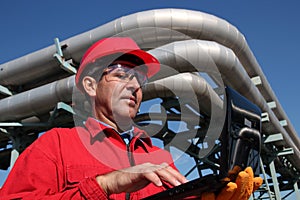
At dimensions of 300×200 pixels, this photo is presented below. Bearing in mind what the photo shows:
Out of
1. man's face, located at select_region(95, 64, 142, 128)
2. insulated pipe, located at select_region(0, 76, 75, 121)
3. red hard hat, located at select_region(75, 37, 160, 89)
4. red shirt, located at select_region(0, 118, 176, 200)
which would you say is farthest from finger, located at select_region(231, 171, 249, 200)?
insulated pipe, located at select_region(0, 76, 75, 121)

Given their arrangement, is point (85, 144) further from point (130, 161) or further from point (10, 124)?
point (10, 124)

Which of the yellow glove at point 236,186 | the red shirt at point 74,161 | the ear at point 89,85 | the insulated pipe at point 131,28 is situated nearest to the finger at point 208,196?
the yellow glove at point 236,186

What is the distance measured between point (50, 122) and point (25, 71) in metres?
1.04

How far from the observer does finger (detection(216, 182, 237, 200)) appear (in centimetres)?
83

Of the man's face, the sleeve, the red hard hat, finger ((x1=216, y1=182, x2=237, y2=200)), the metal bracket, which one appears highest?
the metal bracket

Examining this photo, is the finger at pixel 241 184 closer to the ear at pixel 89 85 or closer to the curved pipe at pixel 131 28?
the ear at pixel 89 85

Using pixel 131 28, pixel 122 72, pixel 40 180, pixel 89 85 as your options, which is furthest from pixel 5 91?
pixel 40 180

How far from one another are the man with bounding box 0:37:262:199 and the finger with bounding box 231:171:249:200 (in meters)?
0.13

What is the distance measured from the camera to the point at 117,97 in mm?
1287

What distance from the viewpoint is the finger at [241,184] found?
2.76 ft

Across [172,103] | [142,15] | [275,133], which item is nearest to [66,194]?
[142,15]

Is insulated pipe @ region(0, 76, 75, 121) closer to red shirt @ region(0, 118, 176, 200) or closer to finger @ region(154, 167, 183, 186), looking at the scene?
red shirt @ region(0, 118, 176, 200)

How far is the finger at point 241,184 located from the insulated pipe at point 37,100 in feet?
17.2

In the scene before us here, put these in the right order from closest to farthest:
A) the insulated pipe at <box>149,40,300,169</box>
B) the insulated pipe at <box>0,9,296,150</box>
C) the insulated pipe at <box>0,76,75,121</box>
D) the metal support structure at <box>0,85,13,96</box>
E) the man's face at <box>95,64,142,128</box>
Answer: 1. the man's face at <box>95,64,142,128</box>
2. the insulated pipe at <box>149,40,300,169</box>
3. the insulated pipe at <box>0,9,296,150</box>
4. the insulated pipe at <box>0,76,75,121</box>
5. the metal support structure at <box>0,85,13,96</box>
